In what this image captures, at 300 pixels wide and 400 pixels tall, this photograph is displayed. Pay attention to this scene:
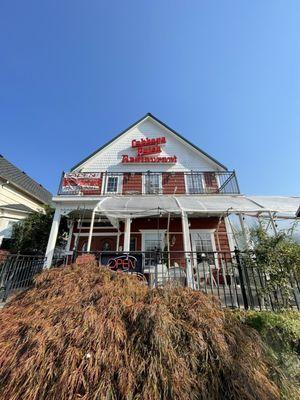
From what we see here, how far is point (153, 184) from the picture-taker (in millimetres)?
11680

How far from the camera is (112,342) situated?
1738mm

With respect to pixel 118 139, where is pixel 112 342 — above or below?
below

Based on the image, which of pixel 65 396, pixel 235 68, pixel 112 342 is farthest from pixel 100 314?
pixel 235 68

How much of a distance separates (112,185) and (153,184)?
2.59 meters

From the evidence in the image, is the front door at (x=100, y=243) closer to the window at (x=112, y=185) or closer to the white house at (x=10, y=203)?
the window at (x=112, y=185)

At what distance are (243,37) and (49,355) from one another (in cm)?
1077

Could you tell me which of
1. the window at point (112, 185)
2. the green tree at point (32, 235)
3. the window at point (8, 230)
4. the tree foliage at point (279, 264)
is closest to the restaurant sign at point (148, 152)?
the window at point (112, 185)

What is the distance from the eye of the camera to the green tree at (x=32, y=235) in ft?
34.0

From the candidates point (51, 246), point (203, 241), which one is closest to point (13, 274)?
point (51, 246)

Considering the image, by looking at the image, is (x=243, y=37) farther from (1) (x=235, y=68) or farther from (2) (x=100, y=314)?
(2) (x=100, y=314)

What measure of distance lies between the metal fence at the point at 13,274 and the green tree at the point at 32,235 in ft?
14.5

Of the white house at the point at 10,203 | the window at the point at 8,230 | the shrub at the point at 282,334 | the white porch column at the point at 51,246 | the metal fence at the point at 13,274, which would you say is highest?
the white house at the point at 10,203

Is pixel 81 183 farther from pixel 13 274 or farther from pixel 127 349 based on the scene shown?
pixel 127 349

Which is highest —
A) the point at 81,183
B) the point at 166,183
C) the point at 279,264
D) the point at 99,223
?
the point at 166,183
